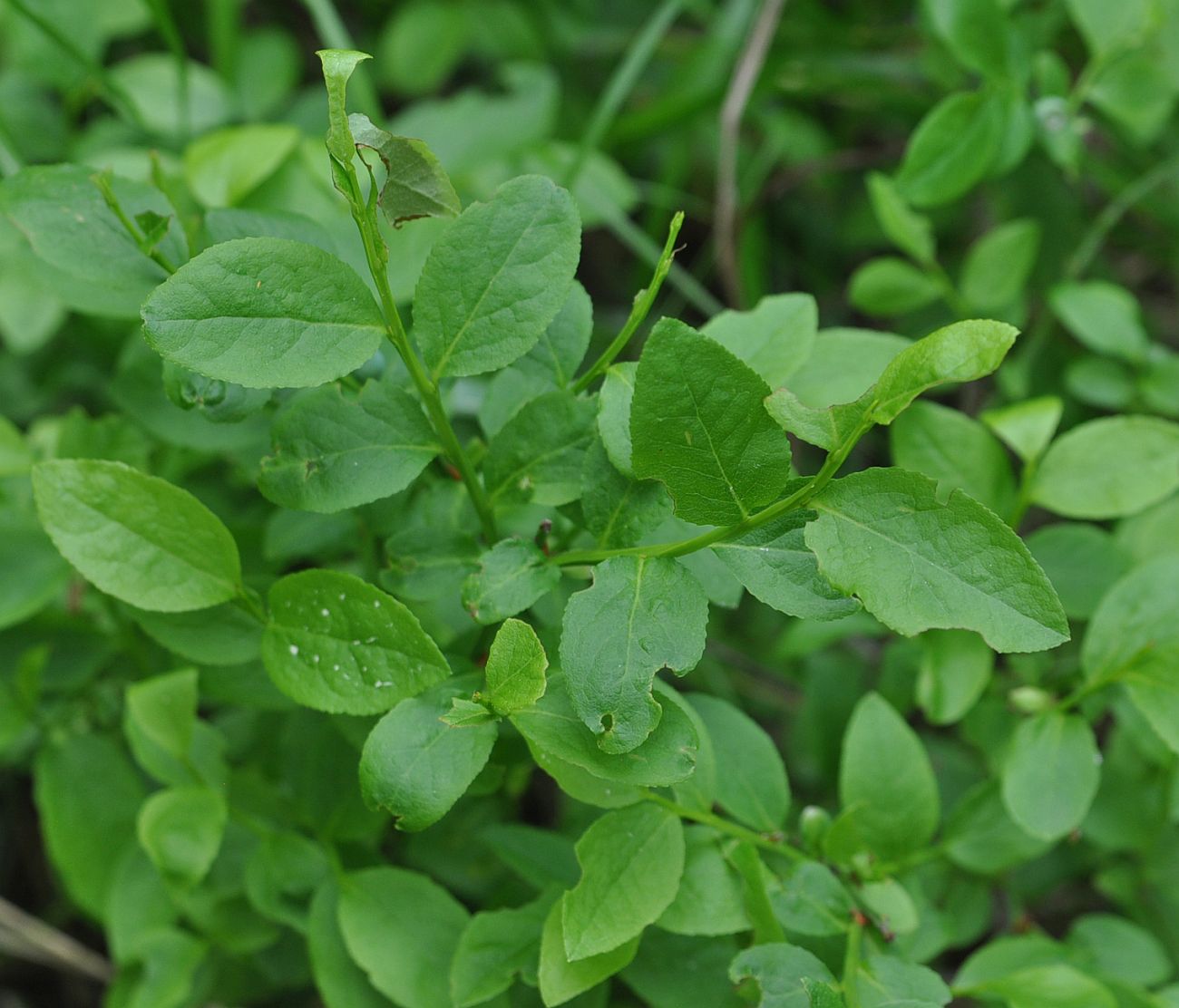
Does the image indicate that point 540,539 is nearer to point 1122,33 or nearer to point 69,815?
point 69,815

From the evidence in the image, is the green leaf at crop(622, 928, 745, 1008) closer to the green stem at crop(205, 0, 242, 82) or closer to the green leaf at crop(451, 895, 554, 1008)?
the green leaf at crop(451, 895, 554, 1008)

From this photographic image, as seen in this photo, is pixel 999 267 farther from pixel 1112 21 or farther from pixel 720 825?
pixel 720 825

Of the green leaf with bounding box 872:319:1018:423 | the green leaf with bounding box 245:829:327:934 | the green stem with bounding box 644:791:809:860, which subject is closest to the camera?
the green leaf with bounding box 872:319:1018:423

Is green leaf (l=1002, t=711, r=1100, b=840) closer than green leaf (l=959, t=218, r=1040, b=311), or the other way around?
green leaf (l=1002, t=711, r=1100, b=840)

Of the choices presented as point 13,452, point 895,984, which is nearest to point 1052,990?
point 895,984

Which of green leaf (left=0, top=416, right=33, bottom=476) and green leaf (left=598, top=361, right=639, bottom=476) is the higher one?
green leaf (left=598, top=361, right=639, bottom=476)

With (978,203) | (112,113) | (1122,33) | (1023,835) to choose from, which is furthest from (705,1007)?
(112,113)

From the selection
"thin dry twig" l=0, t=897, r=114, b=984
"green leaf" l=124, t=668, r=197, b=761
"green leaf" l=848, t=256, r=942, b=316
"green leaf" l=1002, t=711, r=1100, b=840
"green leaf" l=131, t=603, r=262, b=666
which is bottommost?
"thin dry twig" l=0, t=897, r=114, b=984

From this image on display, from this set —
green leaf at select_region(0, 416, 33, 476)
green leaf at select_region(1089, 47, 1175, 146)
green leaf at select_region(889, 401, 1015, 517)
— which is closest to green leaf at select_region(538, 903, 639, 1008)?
green leaf at select_region(889, 401, 1015, 517)
